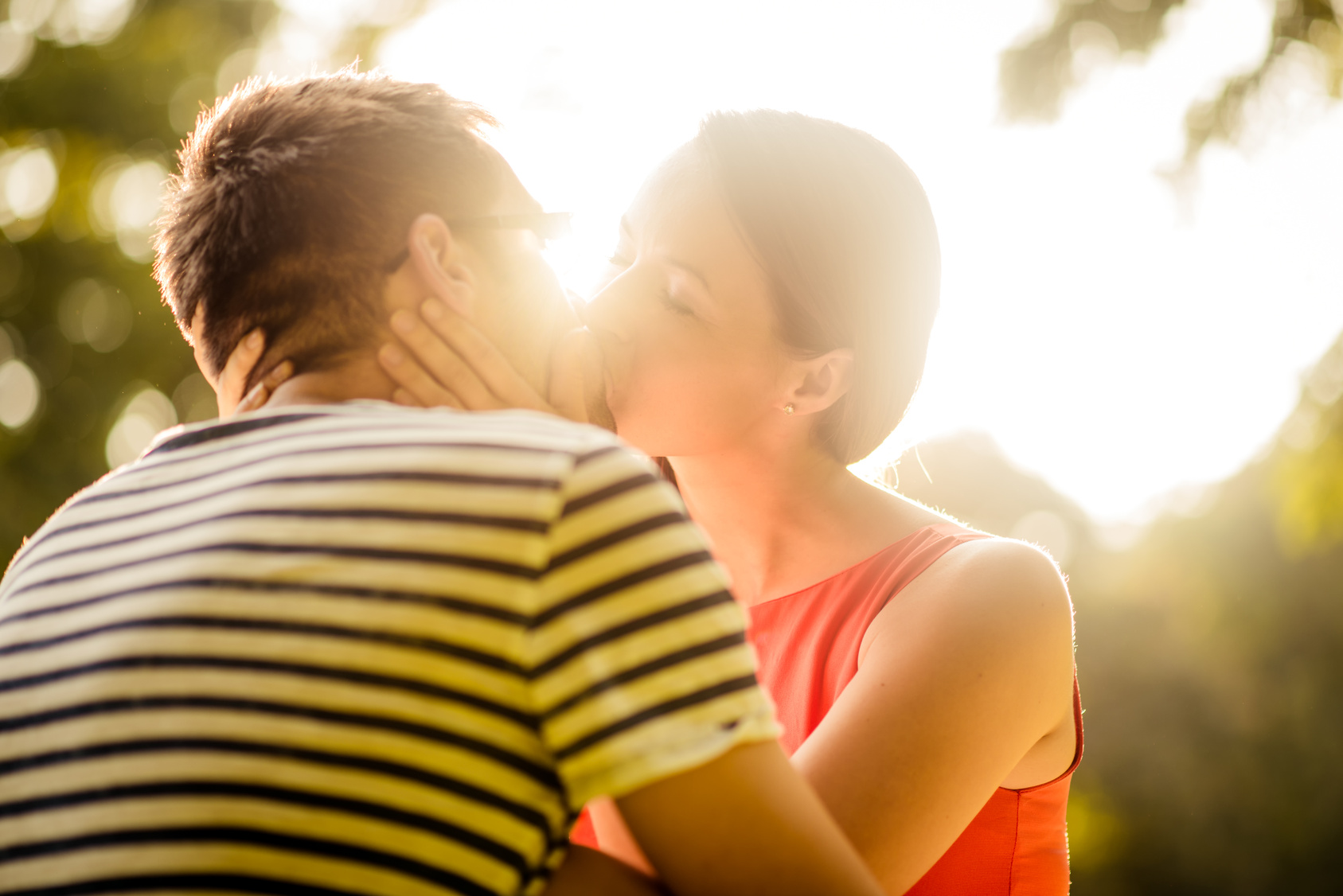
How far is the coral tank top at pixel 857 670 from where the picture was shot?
8.18ft

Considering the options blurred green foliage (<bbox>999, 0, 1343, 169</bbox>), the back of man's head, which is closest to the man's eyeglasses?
the back of man's head

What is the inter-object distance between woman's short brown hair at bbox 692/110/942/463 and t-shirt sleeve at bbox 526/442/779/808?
1.91m

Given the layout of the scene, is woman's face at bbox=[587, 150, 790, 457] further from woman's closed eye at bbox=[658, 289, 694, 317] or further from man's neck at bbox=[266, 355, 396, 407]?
man's neck at bbox=[266, 355, 396, 407]

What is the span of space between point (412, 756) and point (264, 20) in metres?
17.1

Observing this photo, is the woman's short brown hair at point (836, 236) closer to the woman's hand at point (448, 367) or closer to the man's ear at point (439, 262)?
the woman's hand at point (448, 367)

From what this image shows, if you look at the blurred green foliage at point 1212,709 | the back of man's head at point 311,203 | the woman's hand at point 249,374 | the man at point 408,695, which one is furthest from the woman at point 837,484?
the blurred green foliage at point 1212,709

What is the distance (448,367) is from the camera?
1.75 metres

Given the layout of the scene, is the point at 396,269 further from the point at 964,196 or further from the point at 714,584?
the point at 964,196

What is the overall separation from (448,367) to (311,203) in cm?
35

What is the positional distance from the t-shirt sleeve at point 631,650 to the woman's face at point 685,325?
181 centimetres

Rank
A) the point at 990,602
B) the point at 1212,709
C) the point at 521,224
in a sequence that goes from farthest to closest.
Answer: the point at 1212,709 → the point at 990,602 → the point at 521,224

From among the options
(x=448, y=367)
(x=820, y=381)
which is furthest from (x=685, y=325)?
(x=448, y=367)

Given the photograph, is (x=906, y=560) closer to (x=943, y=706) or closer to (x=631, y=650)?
(x=943, y=706)

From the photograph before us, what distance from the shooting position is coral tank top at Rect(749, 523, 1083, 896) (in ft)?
8.18
